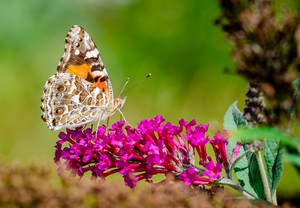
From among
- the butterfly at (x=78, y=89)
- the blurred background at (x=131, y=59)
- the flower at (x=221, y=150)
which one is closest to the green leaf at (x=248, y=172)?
the flower at (x=221, y=150)

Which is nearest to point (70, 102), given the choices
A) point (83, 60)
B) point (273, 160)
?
point (83, 60)

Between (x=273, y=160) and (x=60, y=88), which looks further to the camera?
(x=60, y=88)

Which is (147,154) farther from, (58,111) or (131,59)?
(131,59)

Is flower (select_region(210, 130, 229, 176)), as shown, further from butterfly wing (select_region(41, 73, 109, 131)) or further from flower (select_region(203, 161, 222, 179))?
butterfly wing (select_region(41, 73, 109, 131))

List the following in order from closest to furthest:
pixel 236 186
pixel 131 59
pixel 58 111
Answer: pixel 236 186 → pixel 58 111 → pixel 131 59

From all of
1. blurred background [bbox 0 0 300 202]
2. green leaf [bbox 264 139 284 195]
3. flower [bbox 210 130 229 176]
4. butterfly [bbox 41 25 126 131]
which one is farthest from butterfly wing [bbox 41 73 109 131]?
blurred background [bbox 0 0 300 202]

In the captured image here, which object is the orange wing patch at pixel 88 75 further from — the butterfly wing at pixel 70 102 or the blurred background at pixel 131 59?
the blurred background at pixel 131 59

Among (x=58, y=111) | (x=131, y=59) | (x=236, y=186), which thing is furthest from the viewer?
(x=131, y=59)
